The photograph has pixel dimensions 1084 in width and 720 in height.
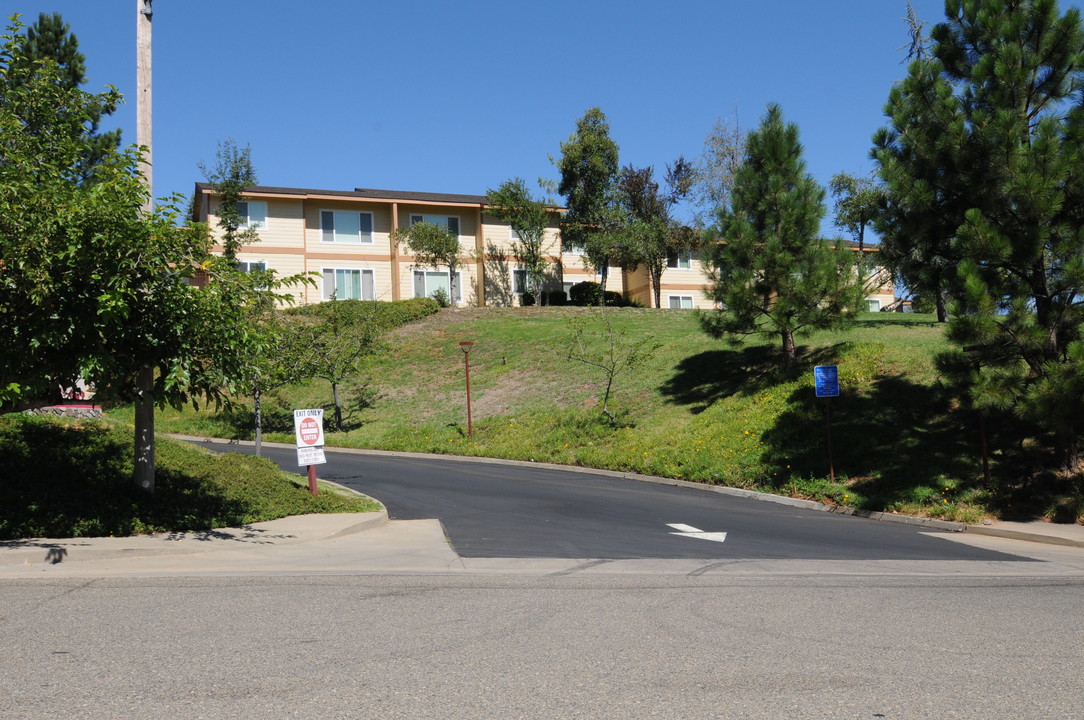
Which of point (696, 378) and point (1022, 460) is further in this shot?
point (696, 378)

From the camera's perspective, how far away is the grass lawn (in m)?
11.3

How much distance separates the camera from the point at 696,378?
28.0 m

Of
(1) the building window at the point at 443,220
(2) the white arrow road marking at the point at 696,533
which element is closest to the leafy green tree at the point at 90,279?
(2) the white arrow road marking at the point at 696,533

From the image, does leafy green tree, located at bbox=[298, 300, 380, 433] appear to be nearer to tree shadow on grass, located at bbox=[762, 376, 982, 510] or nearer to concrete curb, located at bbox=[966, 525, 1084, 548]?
tree shadow on grass, located at bbox=[762, 376, 982, 510]

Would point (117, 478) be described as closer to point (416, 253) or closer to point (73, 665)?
point (73, 665)

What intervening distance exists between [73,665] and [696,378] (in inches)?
928

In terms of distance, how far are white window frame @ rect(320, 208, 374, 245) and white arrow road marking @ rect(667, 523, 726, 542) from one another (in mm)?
35547

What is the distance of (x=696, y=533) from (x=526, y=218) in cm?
3399

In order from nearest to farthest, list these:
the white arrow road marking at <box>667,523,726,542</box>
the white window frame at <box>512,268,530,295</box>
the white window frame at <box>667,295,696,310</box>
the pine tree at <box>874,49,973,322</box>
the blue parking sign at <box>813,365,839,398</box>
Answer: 1. the white arrow road marking at <box>667,523,726,542</box>
2. the pine tree at <box>874,49,973,322</box>
3. the blue parking sign at <box>813,365,839,398</box>
4. the white window frame at <box>512,268,530,295</box>
5. the white window frame at <box>667,295,696,310</box>

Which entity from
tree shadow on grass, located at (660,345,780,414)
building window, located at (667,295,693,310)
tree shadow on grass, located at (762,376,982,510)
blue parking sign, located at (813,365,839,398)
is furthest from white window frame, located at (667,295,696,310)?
blue parking sign, located at (813,365,839,398)

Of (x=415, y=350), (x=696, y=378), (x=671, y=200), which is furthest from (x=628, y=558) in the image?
(x=671, y=200)

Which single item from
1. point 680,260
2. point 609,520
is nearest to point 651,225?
point 680,260

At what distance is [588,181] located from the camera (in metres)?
51.0

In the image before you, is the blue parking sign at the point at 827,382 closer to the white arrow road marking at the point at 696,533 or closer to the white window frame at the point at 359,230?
the white arrow road marking at the point at 696,533
